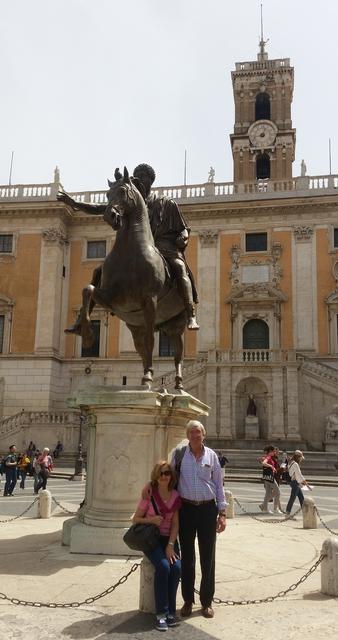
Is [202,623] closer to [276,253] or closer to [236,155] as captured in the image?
[276,253]

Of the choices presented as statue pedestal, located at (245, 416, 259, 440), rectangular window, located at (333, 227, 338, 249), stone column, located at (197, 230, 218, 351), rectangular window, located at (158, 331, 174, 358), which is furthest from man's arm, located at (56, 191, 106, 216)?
rectangular window, located at (333, 227, 338, 249)

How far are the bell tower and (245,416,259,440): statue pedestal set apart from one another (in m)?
24.8

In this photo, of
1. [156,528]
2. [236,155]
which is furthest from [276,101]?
[156,528]

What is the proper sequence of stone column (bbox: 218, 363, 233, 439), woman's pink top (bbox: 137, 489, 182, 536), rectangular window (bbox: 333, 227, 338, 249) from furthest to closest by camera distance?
rectangular window (bbox: 333, 227, 338, 249)
stone column (bbox: 218, 363, 233, 439)
woman's pink top (bbox: 137, 489, 182, 536)

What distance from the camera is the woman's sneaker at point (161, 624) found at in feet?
14.2

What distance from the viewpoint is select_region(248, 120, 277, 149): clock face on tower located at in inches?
1934

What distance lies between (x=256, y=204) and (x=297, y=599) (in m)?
31.6

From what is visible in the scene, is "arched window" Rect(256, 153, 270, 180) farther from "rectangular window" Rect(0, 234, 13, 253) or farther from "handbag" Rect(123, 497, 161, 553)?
"handbag" Rect(123, 497, 161, 553)

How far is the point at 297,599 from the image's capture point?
5.23m

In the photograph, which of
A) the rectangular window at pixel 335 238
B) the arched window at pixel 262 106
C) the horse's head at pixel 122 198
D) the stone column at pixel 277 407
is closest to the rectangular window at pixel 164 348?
the stone column at pixel 277 407

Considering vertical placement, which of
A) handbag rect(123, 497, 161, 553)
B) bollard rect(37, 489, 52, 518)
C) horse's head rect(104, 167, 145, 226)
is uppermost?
horse's head rect(104, 167, 145, 226)

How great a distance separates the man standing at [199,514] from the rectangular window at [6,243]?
3405cm

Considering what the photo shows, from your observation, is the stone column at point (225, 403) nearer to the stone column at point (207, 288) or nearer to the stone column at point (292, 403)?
the stone column at point (292, 403)

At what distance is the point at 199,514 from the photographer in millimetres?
4797
